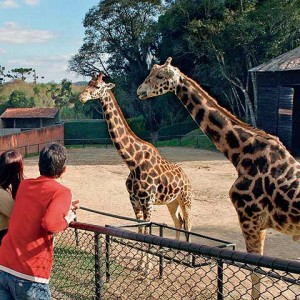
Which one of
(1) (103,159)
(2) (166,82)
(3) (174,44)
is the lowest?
(1) (103,159)

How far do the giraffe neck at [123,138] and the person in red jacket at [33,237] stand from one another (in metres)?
4.47

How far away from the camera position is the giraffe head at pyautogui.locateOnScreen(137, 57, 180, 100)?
6415 millimetres

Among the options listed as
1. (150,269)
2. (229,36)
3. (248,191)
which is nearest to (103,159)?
(229,36)

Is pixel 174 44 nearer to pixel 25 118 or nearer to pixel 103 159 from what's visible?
pixel 103 159

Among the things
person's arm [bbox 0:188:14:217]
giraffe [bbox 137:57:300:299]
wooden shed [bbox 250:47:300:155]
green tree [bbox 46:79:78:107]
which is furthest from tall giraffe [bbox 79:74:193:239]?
green tree [bbox 46:79:78:107]

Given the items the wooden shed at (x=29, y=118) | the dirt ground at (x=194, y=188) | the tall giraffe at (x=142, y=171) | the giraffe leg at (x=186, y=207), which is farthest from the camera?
the wooden shed at (x=29, y=118)

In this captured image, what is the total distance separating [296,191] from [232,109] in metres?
24.6

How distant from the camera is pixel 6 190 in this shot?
3.67 m

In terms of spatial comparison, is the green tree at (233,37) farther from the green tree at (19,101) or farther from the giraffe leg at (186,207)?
the green tree at (19,101)

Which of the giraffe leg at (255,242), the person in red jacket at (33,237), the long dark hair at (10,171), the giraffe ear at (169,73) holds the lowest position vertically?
the giraffe leg at (255,242)

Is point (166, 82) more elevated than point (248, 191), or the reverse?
point (166, 82)

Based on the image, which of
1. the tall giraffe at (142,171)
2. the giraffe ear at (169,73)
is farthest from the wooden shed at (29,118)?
the giraffe ear at (169,73)

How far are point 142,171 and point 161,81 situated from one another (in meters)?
1.53

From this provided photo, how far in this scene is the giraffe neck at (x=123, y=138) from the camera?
7582 millimetres
